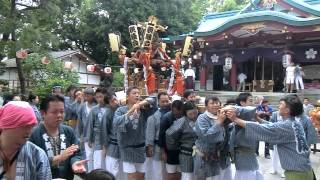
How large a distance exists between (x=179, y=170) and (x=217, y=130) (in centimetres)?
148

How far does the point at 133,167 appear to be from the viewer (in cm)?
624

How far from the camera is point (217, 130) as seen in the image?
16.4ft

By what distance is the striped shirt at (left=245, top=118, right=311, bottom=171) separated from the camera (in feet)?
14.5

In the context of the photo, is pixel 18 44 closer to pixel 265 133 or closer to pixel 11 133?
pixel 265 133

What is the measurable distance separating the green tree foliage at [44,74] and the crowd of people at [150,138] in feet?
37.4

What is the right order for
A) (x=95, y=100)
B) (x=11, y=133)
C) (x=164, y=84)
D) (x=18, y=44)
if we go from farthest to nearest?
(x=164, y=84)
(x=18, y=44)
(x=95, y=100)
(x=11, y=133)

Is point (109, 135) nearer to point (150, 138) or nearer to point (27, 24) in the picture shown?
point (150, 138)

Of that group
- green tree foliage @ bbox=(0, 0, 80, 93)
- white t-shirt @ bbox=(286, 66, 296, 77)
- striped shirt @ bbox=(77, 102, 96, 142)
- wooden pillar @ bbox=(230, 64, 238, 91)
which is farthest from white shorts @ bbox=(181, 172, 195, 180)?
wooden pillar @ bbox=(230, 64, 238, 91)

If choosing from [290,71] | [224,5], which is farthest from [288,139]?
[224,5]

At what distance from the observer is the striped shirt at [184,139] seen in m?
5.80

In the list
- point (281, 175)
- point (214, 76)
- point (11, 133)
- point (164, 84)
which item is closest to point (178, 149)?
point (281, 175)

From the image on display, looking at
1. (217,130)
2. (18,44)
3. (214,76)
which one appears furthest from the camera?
(214,76)

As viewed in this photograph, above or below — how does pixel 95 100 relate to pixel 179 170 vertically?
above

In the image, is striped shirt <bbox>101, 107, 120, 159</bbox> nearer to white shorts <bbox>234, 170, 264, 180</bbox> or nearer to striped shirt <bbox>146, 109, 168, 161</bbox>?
striped shirt <bbox>146, 109, 168, 161</bbox>
